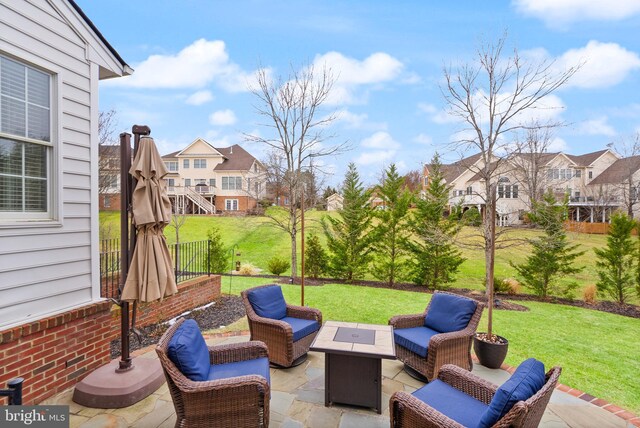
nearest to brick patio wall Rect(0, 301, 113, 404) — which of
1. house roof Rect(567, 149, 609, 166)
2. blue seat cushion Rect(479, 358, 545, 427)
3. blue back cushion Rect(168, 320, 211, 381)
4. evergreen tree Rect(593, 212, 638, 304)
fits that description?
blue back cushion Rect(168, 320, 211, 381)

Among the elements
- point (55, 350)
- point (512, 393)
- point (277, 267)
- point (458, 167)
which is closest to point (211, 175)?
point (277, 267)

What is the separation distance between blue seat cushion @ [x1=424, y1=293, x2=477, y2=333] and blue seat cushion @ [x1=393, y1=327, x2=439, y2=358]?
13cm

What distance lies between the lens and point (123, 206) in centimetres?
359

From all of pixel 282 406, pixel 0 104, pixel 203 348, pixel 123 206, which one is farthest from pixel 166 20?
pixel 282 406

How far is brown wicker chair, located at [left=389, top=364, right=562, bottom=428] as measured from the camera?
6.47 feet

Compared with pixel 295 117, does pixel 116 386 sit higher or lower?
lower

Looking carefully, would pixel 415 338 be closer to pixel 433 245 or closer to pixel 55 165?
pixel 55 165

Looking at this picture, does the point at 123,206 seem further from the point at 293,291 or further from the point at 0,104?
the point at 293,291

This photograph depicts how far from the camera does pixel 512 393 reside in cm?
206

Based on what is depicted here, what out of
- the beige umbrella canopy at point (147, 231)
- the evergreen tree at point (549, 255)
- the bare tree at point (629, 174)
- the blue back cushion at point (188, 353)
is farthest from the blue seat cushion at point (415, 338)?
the bare tree at point (629, 174)

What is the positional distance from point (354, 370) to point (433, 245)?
28.8 feet

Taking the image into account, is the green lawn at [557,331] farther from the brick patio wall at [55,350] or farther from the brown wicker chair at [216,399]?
the brick patio wall at [55,350]

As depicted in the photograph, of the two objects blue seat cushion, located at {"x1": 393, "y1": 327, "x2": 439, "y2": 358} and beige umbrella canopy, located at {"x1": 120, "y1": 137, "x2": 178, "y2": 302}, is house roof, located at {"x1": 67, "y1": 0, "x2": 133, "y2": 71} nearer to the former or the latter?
beige umbrella canopy, located at {"x1": 120, "y1": 137, "x2": 178, "y2": 302}

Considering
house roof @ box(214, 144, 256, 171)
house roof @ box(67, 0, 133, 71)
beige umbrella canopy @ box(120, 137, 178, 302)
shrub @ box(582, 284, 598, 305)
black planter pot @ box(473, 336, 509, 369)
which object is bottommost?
shrub @ box(582, 284, 598, 305)
